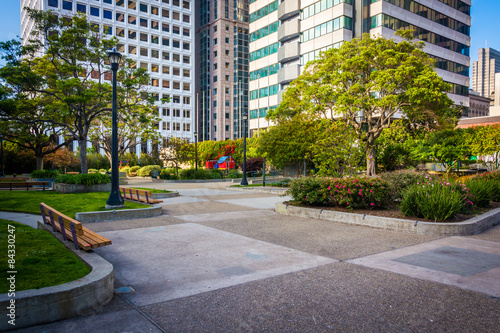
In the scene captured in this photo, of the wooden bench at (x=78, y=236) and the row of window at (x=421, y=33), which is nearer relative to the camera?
the wooden bench at (x=78, y=236)

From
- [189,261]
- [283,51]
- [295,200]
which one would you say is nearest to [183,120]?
[283,51]

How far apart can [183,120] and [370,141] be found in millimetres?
60884

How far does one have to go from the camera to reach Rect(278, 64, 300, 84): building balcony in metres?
51.1

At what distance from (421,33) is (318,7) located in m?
15.1

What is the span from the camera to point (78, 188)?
18906 millimetres

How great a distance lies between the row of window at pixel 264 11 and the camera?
56.8m

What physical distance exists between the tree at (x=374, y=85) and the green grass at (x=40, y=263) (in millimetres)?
21594

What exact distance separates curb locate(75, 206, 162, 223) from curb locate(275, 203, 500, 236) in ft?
17.0

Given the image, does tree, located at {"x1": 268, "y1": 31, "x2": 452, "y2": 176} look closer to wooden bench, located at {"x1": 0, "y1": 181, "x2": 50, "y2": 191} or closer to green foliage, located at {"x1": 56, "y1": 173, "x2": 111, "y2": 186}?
green foliage, located at {"x1": 56, "y1": 173, "x2": 111, "y2": 186}

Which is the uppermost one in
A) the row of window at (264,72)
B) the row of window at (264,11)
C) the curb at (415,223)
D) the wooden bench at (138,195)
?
the row of window at (264,11)

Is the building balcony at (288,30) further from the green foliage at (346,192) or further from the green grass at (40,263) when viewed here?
the green grass at (40,263)

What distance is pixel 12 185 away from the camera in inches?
816

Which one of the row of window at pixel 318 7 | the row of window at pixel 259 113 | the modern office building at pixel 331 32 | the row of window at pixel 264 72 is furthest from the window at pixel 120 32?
the row of window at pixel 318 7

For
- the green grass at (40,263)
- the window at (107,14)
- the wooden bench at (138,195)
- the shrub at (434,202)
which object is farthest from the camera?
the window at (107,14)
